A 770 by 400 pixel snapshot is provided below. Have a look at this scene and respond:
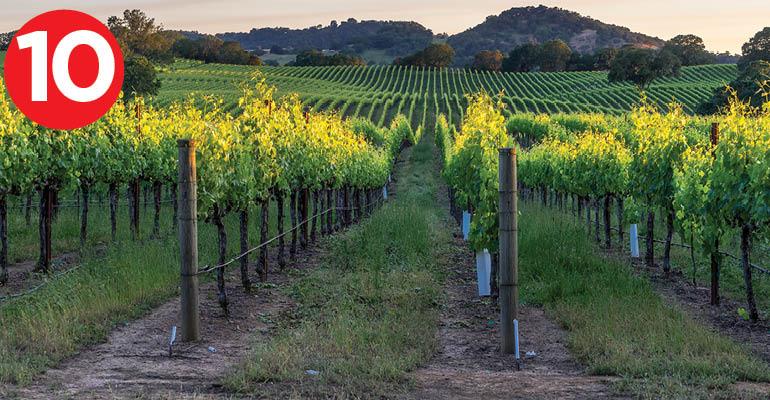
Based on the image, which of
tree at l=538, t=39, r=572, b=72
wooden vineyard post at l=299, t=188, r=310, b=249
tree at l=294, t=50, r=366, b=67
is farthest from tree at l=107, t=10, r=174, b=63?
wooden vineyard post at l=299, t=188, r=310, b=249

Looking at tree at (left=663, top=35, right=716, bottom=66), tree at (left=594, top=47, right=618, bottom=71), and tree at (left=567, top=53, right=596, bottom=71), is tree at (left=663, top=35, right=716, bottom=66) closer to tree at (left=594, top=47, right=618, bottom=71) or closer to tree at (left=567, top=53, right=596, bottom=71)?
tree at (left=594, top=47, right=618, bottom=71)

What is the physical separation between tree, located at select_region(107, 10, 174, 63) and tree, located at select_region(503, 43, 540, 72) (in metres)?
55.2

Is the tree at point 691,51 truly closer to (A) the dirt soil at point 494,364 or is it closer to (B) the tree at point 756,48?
(B) the tree at point 756,48

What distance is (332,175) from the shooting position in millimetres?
20531

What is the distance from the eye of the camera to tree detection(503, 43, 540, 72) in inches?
5113

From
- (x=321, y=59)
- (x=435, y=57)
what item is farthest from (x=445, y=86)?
(x=321, y=59)

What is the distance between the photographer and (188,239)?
30.3 feet

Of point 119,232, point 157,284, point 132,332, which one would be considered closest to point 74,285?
point 157,284

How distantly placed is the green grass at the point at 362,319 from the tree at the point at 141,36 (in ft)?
294

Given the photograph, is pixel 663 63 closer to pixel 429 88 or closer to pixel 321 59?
pixel 429 88

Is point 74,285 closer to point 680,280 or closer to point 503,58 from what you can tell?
point 680,280

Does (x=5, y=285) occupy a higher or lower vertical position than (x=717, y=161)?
lower

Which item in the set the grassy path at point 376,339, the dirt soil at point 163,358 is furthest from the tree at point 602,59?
the dirt soil at point 163,358

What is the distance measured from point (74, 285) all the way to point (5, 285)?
2.94 metres
